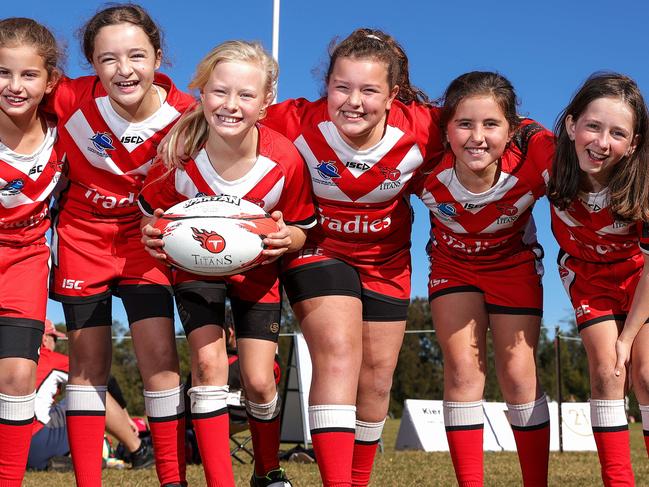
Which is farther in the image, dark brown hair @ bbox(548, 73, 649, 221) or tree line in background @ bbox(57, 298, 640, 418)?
tree line in background @ bbox(57, 298, 640, 418)

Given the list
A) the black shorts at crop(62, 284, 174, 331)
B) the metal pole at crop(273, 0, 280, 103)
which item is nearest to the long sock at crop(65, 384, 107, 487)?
the black shorts at crop(62, 284, 174, 331)

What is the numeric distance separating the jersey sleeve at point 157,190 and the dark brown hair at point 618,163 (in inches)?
74.6

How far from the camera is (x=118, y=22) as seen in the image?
4.30 m

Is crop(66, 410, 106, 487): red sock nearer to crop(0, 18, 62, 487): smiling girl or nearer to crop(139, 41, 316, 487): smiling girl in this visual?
crop(0, 18, 62, 487): smiling girl

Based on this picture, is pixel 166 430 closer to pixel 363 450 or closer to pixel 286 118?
pixel 363 450

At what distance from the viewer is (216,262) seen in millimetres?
3910

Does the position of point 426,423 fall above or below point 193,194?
below

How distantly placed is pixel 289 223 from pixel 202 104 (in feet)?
2.39

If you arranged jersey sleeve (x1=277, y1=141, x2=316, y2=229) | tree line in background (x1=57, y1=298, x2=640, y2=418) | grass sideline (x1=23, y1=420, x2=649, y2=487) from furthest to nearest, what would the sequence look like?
1. tree line in background (x1=57, y1=298, x2=640, y2=418)
2. grass sideline (x1=23, y1=420, x2=649, y2=487)
3. jersey sleeve (x1=277, y1=141, x2=316, y2=229)

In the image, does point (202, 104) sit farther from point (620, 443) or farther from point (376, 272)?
point (620, 443)

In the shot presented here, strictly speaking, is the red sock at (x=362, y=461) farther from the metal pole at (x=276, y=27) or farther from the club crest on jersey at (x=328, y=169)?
the metal pole at (x=276, y=27)

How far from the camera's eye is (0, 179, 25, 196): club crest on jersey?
429 centimetres

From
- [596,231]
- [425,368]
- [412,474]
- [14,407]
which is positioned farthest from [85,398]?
[425,368]

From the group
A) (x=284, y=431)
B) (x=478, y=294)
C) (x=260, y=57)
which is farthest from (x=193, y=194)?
(x=284, y=431)
